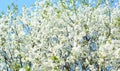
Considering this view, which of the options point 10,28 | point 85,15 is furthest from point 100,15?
point 10,28

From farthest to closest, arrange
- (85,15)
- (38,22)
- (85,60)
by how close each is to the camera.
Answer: (38,22) → (85,15) → (85,60)

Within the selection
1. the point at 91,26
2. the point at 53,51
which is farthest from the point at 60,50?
the point at 91,26

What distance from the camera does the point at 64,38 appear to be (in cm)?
2234

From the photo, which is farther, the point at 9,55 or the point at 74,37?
the point at 9,55

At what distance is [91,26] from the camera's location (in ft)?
73.0

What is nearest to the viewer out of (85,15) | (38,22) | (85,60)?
(85,60)

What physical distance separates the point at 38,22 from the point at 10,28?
2047mm

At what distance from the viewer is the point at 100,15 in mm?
22562

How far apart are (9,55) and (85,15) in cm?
520

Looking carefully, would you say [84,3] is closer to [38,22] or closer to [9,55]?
[38,22]

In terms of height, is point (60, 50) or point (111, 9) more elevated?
point (111, 9)

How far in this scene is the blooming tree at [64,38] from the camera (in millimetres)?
20092

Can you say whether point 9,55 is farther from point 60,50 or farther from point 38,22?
point 60,50

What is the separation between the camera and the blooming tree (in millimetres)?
20092
